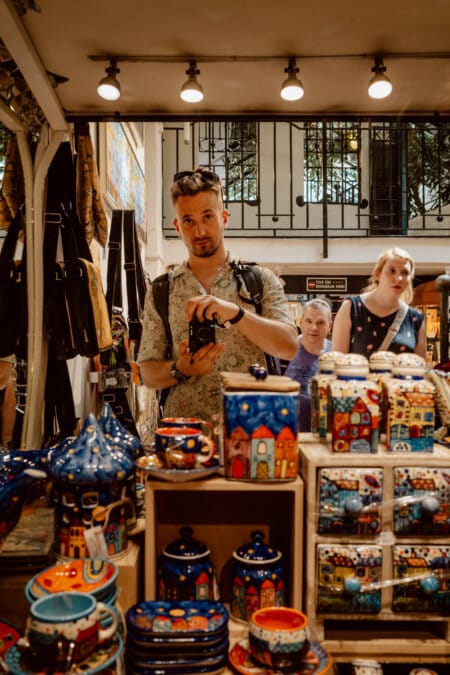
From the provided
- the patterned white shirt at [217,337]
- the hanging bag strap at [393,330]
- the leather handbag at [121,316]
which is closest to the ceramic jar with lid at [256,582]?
the patterned white shirt at [217,337]

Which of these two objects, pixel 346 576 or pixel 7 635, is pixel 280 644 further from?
pixel 7 635

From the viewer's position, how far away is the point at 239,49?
2102 mm

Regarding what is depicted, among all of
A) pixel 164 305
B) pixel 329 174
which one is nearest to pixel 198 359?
pixel 164 305

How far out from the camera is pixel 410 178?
28.1 feet

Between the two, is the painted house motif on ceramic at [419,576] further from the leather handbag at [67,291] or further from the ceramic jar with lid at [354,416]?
the leather handbag at [67,291]

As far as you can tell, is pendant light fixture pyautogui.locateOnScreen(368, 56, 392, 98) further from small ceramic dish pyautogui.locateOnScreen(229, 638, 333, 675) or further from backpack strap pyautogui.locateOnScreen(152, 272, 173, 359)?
small ceramic dish pyautogui.locateOnScreen(229, 638, 333, 675)

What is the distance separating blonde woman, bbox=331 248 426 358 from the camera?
2.37 meters

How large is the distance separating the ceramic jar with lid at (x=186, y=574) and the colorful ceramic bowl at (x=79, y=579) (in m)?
0.21

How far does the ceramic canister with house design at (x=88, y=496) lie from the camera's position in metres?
1.33

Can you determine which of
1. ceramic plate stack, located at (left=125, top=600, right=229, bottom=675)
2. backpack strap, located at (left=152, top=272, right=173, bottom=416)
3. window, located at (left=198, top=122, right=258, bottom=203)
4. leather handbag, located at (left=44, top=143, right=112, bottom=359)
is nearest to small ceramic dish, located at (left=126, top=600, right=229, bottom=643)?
ceramic plate stack, located at (left=125, top=600, right=229, bottom=675)

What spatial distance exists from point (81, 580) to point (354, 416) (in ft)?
2.48

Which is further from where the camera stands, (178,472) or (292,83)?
(292,83)

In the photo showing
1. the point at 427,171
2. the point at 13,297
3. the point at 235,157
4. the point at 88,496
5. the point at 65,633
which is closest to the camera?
the point at 65,633

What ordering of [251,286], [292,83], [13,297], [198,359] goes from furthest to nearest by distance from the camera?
[13,297] → [292,83] → [251,286] → [198,359]
